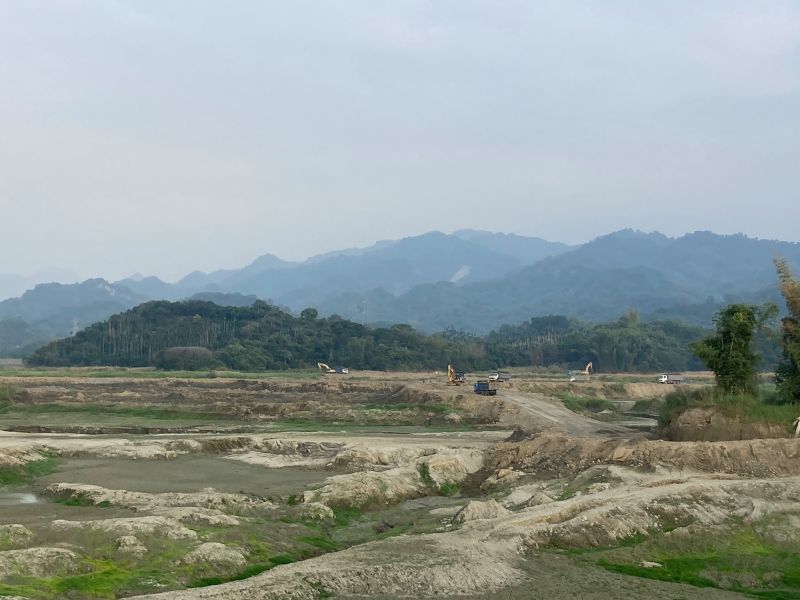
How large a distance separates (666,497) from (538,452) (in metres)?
12.7

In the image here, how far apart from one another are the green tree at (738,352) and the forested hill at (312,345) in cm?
9796

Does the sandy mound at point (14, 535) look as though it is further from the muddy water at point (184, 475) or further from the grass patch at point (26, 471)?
the grass patch at point (26, 471)

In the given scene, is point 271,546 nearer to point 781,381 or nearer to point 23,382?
point 781,381

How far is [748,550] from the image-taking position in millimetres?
28531

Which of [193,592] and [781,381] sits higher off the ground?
[781,381]

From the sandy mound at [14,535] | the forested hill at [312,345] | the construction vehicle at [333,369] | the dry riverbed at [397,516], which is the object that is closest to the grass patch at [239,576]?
Answer: the dry riverbed at [397,516]

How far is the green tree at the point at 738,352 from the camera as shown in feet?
160

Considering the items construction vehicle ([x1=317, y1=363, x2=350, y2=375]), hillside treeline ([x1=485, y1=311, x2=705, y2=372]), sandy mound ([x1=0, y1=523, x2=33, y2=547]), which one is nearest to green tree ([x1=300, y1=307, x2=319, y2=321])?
construction vehicle ([x1=317, y1=363, x2=350, y2=375])

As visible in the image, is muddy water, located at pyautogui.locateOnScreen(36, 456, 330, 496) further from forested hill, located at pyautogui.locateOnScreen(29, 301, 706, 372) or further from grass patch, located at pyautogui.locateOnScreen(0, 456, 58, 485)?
forested hill, located at pyautogui.locateOnScreen(29, 301, 706, 372)

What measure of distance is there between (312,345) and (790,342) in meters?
111

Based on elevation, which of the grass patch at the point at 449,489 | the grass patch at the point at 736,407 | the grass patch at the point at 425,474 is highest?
the grass patch at the point at 736,407

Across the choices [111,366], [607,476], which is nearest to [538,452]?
[607,476]

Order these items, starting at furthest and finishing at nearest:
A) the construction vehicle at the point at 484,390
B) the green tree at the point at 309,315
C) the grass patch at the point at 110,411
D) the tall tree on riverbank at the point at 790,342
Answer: the green tree at the point at 309,315, the construction vehicle at the point at 484,390, the grass patch at the point at 110,411, the tall tree on riverbank at the point at 790,342

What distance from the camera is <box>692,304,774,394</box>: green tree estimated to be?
48688 millimetres
